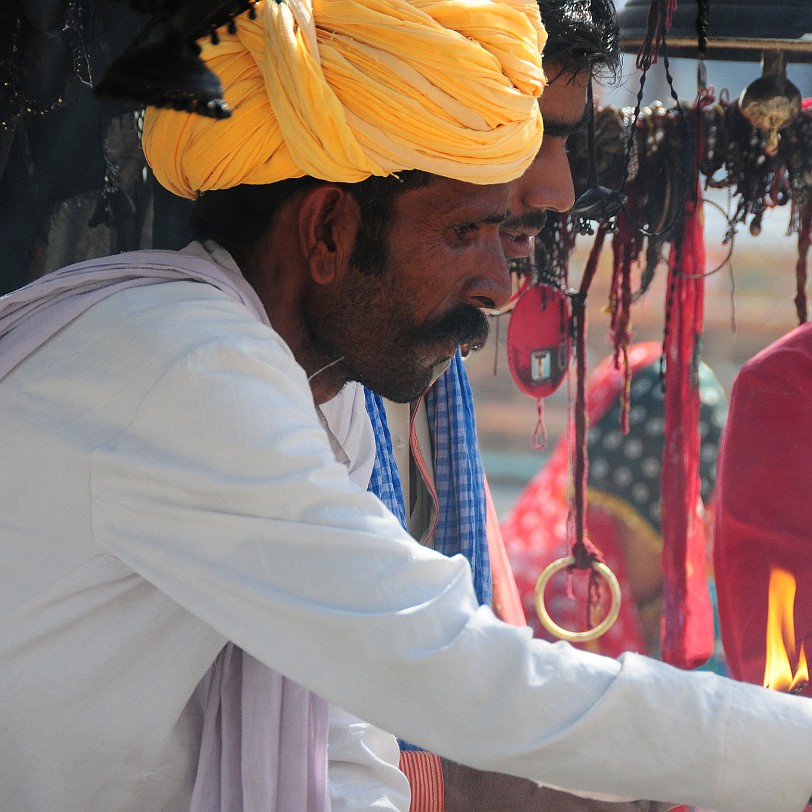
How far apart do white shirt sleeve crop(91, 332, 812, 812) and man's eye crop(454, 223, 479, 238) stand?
538 mm

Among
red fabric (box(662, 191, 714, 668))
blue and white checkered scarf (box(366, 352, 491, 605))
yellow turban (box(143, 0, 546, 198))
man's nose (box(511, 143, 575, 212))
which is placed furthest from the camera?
red fabric (box(662, 191, 714, 668))

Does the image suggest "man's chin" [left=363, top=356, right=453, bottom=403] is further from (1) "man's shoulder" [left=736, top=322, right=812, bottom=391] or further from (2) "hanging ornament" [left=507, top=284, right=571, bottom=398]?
(1) "man's shoulder" [left=736, top=322, right=812, bottom=391]

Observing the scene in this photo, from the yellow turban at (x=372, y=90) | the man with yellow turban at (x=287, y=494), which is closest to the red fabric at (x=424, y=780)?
the man with yellow turban at (x=287, y=494)

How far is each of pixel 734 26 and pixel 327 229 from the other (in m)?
1.27

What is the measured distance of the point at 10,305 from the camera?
53.4 inches

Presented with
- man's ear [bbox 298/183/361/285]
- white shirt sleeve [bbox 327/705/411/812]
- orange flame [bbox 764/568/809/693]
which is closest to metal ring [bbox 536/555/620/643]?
orange flame [bbox 764/568/809/693]

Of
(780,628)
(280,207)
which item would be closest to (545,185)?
(280,207)

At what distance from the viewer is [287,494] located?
1094mm

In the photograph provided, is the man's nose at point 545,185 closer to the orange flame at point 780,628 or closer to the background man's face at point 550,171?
the background man's face at point 550,171

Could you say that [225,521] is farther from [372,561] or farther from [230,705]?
[230,705]

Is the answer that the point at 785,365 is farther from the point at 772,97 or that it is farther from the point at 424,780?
the point at 424,780

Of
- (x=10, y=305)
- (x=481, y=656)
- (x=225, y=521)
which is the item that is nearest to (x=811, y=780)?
(x=481, y=656)

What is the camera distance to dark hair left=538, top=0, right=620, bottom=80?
6.90 feet

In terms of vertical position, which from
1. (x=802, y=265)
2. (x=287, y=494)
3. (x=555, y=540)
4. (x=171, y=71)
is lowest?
(x=555, y=540)
